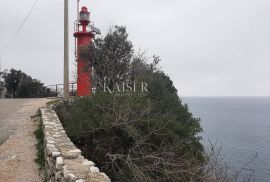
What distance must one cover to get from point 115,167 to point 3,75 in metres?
34.4

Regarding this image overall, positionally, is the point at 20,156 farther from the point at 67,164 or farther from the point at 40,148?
the point at 67,164

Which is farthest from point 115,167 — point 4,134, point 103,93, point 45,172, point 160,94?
point 160,94

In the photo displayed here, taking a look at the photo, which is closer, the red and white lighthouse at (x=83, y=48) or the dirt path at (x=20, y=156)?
the dirt path at (x=20, y=156)

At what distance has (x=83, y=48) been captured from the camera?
76.4 feet

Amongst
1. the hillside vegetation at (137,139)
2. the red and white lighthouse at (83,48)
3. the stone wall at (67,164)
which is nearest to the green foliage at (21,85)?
the red and white lighthouse at (83,48)

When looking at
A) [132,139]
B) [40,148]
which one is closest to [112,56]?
[132,139]

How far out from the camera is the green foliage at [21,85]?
114 ft

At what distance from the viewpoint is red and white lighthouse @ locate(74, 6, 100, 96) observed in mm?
22625

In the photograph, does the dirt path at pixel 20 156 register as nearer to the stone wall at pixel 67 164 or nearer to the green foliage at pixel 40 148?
the green foliage at pixel 40 148

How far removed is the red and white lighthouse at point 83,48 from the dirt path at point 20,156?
33.0 feet

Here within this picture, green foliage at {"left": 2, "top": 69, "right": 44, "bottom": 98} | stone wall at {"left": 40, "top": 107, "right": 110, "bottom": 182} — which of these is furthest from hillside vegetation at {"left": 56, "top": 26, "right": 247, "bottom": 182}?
green foliage at {"left": 2, "top": 69, "right": 44, "bottom": 98}

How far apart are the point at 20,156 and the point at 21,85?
28.3 m

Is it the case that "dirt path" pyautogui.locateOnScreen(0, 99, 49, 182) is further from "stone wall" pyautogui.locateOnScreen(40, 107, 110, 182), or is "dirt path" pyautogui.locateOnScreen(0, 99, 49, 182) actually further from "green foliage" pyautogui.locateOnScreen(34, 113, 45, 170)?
"stone wall" pyautogui.locateOnScreen(40, 107, 110, 182)

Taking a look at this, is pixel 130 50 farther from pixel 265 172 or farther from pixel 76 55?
pixel 265 172
